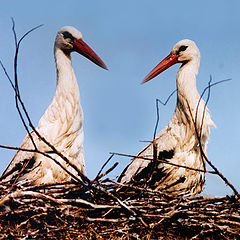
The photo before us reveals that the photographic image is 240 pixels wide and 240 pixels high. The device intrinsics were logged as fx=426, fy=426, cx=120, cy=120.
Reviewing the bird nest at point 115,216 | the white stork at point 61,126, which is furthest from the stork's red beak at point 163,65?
the bird nest at point 115,216

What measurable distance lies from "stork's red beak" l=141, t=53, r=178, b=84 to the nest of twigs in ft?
5.45

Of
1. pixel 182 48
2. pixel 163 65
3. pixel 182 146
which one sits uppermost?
pixel 182 48

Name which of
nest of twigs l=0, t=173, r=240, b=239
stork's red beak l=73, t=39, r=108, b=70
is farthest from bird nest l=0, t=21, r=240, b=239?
stork's red beak l=73, t=39, r=108, b=70

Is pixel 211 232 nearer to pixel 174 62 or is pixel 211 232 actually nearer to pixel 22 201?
pixel 22 201

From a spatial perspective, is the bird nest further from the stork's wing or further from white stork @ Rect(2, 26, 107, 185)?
the stork's wing

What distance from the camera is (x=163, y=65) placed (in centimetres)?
376

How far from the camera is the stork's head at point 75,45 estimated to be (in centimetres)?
350

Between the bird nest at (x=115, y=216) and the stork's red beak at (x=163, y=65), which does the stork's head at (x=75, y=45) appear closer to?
the stork's red beak at (x=163, y=65)

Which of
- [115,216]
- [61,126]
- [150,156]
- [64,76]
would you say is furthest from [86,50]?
[115,216]

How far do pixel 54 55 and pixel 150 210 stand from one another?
182cm

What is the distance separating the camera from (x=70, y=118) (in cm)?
326

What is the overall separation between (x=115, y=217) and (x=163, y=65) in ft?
6.02

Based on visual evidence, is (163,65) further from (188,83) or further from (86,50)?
(86,50)

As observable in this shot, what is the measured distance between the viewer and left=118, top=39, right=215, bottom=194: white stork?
3199 millimetres
